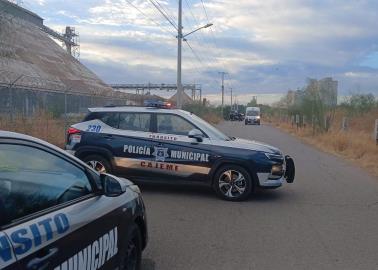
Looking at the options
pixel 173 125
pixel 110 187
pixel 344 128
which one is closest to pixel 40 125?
pixel 173 125

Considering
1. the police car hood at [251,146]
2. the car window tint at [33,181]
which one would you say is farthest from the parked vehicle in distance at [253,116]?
the car window tint at [33,181]

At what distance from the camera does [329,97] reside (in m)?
37.9

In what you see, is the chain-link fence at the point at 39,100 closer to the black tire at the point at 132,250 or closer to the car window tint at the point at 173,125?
the car window tint at the point at 173,125

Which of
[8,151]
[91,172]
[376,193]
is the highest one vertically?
[8,151]

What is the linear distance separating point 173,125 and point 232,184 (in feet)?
5.32

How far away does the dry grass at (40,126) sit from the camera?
1673 cm

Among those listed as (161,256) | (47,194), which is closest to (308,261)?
(161,256)

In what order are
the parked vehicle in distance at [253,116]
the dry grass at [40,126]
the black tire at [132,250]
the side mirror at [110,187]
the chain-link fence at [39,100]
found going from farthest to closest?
the parked vehicle in distance at [253,116] < the chain-link fence at [39,100] < the dry grass at [40,126] < the black tire at [132,250] < the side mirror at [110,187]

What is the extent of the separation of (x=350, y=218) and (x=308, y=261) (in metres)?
2.82

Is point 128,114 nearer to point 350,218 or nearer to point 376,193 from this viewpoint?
point 350,218

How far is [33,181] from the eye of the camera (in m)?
3.78

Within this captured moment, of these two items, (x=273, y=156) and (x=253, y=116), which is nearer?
(x=273, y=156)

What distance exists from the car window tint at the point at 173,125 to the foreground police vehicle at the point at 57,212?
5.56 meters

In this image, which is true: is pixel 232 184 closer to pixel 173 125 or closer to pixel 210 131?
pixel 210 131
